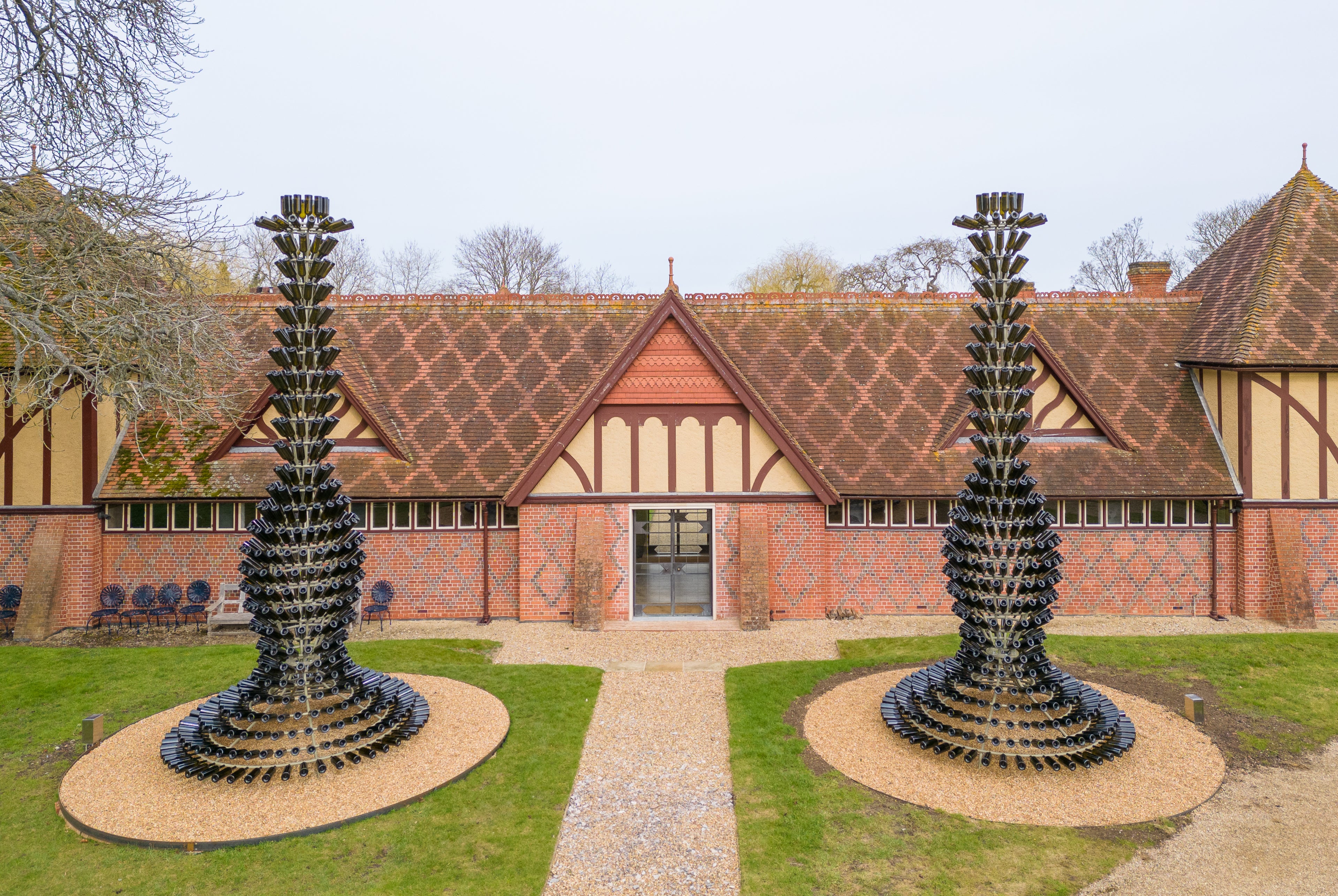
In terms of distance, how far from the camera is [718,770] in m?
8.36

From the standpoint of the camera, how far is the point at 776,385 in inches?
627

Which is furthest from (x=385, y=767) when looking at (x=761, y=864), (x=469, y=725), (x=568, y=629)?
(x=568, y=629)

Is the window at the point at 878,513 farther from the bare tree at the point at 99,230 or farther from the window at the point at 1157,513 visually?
the bare tree at the point at 99,230

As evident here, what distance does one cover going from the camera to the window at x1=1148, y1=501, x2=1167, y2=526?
1466cm

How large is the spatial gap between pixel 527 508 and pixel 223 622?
5757mm

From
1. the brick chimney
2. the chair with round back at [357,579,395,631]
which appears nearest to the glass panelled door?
the chair with round back at [357,579,395,631]

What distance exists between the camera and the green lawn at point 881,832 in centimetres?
638

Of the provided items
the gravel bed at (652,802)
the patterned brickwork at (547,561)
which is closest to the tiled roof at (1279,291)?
the gravel bed at (652,802)

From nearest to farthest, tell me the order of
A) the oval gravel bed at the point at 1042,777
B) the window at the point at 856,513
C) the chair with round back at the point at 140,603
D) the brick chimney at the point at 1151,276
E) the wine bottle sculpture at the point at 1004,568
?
1. the oval gravel bed at the point at 1042,777
2. the wine bottle sculpture at the point at 1004,568
3. the chair with round back at the point at 140,603
4. the window at the point at 856,513
5. the brick chimney at the point at 1151,276

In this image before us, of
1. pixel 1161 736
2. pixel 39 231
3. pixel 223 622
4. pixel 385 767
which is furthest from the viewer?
pixel 223 622

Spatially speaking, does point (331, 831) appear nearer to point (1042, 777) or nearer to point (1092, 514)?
point (1042, 777)

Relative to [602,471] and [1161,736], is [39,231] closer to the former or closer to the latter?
[602,471]

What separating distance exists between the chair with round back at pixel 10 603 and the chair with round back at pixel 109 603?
1087mm

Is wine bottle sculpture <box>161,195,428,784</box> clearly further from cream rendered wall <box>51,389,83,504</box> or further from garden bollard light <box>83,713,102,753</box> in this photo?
cream rendered wall <box>51,389,83,504</box>
